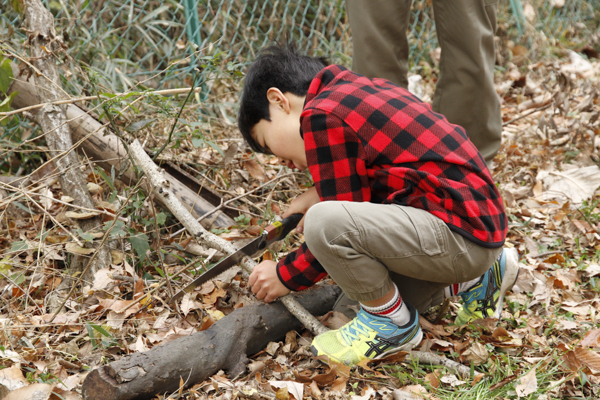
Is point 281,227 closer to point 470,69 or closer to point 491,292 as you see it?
point 491,292

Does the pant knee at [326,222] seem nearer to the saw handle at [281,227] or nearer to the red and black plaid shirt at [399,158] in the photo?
the red and black plaid shirt at [399,158]

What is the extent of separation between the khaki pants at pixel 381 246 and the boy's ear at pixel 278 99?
0.47m

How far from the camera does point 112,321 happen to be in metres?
2.01

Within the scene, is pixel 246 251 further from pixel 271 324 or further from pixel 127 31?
pixel 127 31

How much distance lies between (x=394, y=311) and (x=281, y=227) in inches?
23.0

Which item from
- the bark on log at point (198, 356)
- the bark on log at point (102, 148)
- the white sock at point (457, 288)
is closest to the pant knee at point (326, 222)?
the bark on log at point (198, 356)

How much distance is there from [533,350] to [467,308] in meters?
0.30

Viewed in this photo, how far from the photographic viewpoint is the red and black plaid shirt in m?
1.75

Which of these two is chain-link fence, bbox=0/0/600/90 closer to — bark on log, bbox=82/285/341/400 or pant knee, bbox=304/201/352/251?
pant knee, bbox=304/201/352/251

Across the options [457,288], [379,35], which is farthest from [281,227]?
[379,35]

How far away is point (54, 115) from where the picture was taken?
7.78 feet

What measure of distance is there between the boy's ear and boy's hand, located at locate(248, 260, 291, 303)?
0.62 m

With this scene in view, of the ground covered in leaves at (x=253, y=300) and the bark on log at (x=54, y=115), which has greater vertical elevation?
the bark on log at (x=54, y=115)

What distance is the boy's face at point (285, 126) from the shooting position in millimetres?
1979
